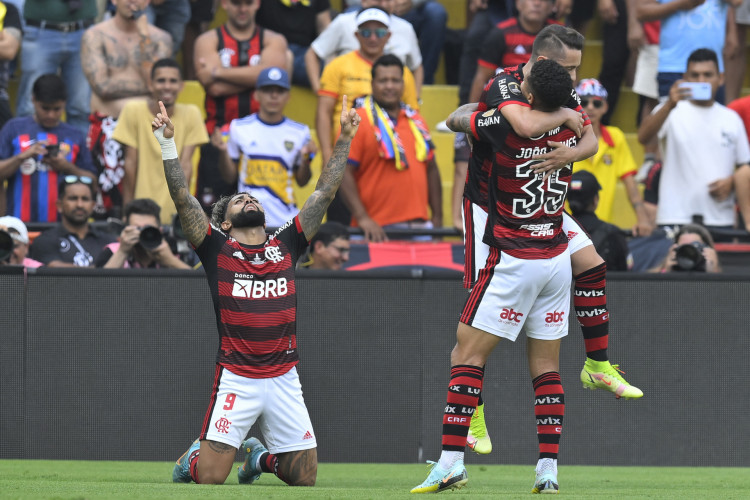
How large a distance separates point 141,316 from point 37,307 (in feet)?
2.40

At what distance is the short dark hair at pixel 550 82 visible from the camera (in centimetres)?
616

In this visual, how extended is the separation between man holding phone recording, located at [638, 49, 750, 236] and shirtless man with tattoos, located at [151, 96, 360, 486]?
166 inches

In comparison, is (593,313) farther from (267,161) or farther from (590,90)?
(267,161)

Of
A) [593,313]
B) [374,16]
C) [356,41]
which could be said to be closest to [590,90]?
[374,16]

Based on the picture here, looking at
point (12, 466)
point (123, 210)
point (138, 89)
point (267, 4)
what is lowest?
point (12, 466)

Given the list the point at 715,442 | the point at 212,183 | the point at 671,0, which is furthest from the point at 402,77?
the point at 715,442

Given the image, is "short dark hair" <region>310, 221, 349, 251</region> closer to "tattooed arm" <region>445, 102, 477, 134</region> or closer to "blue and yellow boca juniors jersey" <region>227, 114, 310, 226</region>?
"blue and yellow boca juniors jersey" <region>227, 114, 310, 226</region>

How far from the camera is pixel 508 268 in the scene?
648 cm

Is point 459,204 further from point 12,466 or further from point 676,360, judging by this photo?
point 12,466

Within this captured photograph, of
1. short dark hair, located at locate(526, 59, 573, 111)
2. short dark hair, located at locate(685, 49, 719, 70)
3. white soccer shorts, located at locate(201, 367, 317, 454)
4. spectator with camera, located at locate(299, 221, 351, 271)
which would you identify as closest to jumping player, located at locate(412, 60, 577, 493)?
short dark hair, located at locate(526, 59, 573, 111)

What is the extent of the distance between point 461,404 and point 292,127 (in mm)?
4719

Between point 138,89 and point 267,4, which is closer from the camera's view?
point 138,89

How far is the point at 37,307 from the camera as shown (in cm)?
888

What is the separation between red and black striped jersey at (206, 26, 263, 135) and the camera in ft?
37.7
